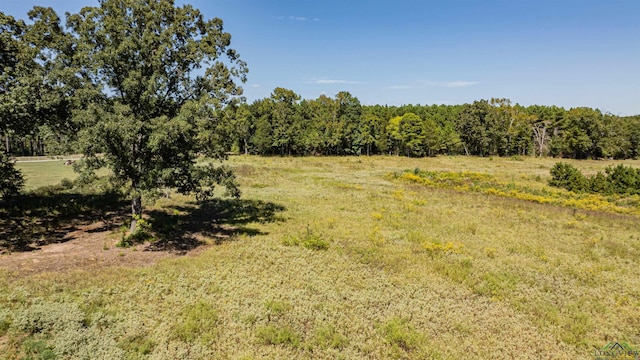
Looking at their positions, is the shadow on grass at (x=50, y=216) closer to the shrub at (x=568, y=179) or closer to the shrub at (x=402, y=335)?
the shrub at (x=402, y=335)

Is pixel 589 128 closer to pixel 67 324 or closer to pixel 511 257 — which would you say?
pixel 511 257

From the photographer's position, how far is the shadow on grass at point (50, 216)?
19.0 meters

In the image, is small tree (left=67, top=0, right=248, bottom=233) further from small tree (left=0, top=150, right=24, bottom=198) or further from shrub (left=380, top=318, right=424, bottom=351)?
shrub (left=380, top=318, right=424, bottom=351)

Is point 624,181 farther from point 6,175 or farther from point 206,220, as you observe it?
point 6,175

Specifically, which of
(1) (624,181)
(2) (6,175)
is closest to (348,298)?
(2) (6,175)

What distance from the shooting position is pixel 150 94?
681 inches

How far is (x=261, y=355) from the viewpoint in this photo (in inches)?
388

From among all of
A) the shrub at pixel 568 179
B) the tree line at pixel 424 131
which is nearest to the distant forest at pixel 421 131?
the tree line at pixel 424 131

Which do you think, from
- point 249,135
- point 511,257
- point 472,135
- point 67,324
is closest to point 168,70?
point 67,324

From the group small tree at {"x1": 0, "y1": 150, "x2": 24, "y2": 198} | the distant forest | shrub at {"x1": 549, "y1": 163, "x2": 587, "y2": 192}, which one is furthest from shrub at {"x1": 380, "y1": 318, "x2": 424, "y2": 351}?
the distant forest

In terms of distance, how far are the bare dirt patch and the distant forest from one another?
7011cm

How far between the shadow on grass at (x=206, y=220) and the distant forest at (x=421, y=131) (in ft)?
197

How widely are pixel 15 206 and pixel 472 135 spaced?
10854 cm

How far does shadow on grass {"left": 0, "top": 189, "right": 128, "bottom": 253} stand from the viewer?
1897 cm
